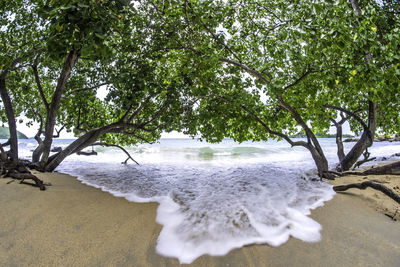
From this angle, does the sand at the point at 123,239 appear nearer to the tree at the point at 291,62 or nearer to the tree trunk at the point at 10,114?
the tree at the point at 291,62

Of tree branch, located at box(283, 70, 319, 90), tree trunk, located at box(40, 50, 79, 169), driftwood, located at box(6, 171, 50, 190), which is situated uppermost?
tree branch, located at box(283, 70, 319, 90)

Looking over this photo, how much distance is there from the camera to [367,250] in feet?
8.07

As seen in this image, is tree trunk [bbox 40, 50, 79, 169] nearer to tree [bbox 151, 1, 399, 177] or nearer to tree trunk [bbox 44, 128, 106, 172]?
tree trunk [bbox 44, 128, 106, 172]

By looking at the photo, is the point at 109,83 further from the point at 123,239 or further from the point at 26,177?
the point at 123,239

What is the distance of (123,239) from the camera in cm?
259

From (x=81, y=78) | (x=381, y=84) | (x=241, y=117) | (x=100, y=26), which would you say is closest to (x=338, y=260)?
(x=381, y=84)

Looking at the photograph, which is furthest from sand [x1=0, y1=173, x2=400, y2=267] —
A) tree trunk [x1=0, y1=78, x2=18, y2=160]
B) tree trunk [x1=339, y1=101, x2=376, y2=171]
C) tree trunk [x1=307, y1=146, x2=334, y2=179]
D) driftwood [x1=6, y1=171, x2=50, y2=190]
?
tree trunk [x1=0, y1=78, x2=18, y2=160]

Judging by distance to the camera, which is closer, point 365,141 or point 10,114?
point 10,114

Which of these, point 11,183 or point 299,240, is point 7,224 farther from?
point 299,240

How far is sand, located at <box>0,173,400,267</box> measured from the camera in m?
2.22

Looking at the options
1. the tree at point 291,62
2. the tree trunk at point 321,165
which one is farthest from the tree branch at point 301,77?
the tree trunk at point 321,165

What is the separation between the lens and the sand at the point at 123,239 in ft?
7.29

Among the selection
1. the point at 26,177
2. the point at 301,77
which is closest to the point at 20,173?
the point at 26,177

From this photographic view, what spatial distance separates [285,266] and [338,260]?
686 mm
